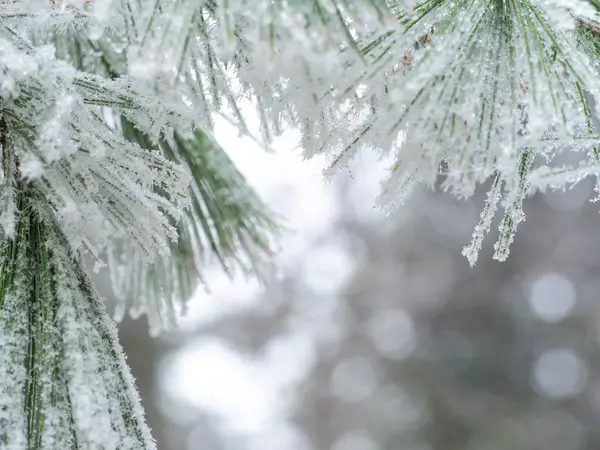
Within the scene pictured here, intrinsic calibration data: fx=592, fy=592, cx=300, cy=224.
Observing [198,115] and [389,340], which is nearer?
[198,115]

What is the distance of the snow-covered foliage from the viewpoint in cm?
40

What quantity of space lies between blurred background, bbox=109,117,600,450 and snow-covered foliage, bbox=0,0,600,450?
499 cm

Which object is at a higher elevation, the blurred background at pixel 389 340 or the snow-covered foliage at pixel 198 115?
the snow-covered foliage at pixel 198 115

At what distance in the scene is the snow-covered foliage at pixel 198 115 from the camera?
0.40m

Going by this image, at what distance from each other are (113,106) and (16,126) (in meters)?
0.09

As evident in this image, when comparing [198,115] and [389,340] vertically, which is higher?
[198,115]

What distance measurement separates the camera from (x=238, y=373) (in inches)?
277

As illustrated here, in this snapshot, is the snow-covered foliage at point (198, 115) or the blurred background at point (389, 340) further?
the blurred background at point (389, 340)

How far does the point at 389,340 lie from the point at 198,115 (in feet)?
21.5

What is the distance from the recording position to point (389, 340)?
6.83 metres

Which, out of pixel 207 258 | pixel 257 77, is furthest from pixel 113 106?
pixel 207 258

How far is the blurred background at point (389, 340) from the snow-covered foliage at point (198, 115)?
4.99 metres

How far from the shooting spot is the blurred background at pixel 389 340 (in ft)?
19.5

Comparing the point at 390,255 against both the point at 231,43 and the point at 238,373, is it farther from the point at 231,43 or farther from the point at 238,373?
→ the point at 231,43
